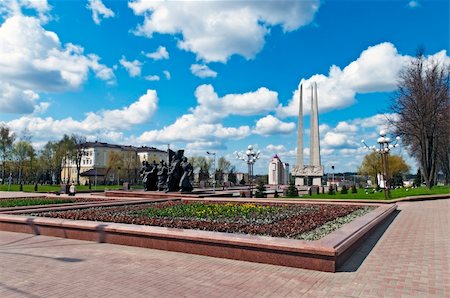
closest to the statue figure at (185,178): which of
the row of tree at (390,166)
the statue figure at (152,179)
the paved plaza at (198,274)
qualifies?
the statue figure at (152,179)

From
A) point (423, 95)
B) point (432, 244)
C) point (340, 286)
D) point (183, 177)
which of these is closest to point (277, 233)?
point (340, 286)

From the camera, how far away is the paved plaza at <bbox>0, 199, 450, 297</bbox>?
17.3 feet

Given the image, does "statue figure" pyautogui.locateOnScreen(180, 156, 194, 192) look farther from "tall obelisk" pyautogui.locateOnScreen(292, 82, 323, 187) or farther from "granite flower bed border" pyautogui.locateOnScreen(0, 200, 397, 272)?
"tall obelisk" pyautogui.locateOnScreen(292, 82, 323, 187)

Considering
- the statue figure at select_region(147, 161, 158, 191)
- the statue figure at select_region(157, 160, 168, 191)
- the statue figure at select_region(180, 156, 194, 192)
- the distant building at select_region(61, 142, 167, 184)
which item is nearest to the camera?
the statue figure at select_region(180, 156, 194, 192)

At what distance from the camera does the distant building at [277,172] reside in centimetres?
6969

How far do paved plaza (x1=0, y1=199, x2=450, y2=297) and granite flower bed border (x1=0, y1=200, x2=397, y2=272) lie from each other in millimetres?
198

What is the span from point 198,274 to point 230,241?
3.81 feet

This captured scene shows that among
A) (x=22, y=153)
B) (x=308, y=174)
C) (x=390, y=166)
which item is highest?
(x=22, y=153)

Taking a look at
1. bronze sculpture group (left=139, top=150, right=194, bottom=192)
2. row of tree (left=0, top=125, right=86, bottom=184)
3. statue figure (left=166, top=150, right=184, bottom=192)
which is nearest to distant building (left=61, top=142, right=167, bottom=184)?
row of tree (left=0, top=125, right=86, bottom=184)

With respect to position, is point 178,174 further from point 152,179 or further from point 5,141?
point 5,141

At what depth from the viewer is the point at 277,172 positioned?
69188 mm

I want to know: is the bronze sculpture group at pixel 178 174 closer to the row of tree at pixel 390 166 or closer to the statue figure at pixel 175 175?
the statue figure at pixel 175 175

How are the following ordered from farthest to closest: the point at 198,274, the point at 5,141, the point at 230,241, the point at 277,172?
the point at 277,172 < the point at 5,141 < the point at 230,241 < the point at 198,274

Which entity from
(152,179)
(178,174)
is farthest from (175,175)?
(152,179)
